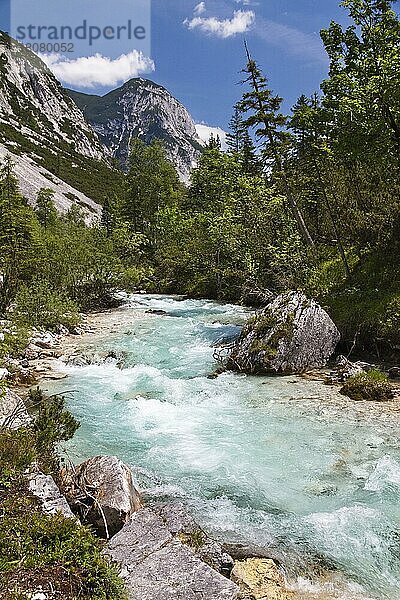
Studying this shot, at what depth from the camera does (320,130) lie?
68.2 feet

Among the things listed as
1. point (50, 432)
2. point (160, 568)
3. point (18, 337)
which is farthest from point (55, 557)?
point (18, 337)

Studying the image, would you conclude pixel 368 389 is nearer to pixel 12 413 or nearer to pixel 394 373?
pixel 394 373

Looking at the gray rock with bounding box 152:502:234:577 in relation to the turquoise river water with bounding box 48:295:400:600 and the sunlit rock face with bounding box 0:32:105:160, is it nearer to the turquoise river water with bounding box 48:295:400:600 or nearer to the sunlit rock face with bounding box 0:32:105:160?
the turquoise river water with bounding box 48:295:400:600

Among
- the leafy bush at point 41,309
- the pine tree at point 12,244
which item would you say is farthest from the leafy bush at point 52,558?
the pine tree at point 12,244

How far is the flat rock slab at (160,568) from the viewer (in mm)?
4867

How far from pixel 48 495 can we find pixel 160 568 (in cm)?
179

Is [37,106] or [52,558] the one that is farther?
[37,106]

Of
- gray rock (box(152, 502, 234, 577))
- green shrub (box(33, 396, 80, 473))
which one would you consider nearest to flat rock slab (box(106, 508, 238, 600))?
gray rock (box(152, 502, 234, 577))

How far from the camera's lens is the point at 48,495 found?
19.7ft

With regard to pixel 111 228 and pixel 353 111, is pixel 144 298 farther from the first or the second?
pixel 353 111

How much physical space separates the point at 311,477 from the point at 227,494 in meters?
1.64

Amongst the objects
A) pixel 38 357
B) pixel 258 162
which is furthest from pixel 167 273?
pixel 38 357

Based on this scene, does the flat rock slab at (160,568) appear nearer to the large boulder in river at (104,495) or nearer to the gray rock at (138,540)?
the gray rock at (138,540)

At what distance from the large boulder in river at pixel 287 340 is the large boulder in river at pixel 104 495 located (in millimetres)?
7832
